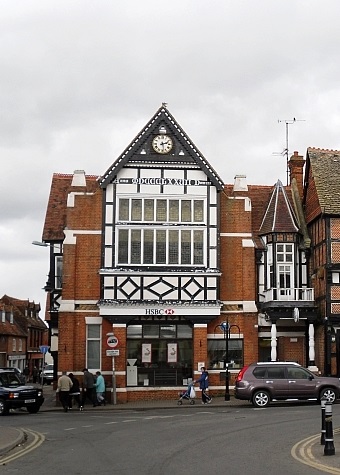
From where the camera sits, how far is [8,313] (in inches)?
2771

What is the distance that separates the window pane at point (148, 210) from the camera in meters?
32.9

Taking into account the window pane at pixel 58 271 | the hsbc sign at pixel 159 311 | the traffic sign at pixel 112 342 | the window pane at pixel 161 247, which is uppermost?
the window pane at pixel 161 247

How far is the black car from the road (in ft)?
2.59

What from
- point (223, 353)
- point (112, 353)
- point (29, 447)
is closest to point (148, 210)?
point (112, 353)

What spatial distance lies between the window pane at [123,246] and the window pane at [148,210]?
3.71 feet

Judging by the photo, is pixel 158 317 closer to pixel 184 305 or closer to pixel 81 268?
pixel 184 305

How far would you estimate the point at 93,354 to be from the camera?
32.7 m

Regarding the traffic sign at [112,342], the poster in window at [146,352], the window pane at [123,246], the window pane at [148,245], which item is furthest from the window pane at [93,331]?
the window pane at [148,245]

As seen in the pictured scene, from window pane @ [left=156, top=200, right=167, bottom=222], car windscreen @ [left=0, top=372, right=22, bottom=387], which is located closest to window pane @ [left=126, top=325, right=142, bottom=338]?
window pane @ [left=156, top=200, right=167, bottom=222]

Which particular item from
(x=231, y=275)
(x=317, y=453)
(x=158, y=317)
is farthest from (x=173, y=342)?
(x=317, y=453)

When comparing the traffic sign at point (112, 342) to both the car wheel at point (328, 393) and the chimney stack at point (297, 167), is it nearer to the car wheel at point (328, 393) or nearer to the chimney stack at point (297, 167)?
the car wheel at point (328, 393)

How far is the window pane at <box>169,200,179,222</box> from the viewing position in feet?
108

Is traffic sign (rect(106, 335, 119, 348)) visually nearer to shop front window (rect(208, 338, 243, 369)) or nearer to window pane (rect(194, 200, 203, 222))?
shop front window (rect(208, 338, 243, 369))

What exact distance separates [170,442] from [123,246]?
1691 centimetres
